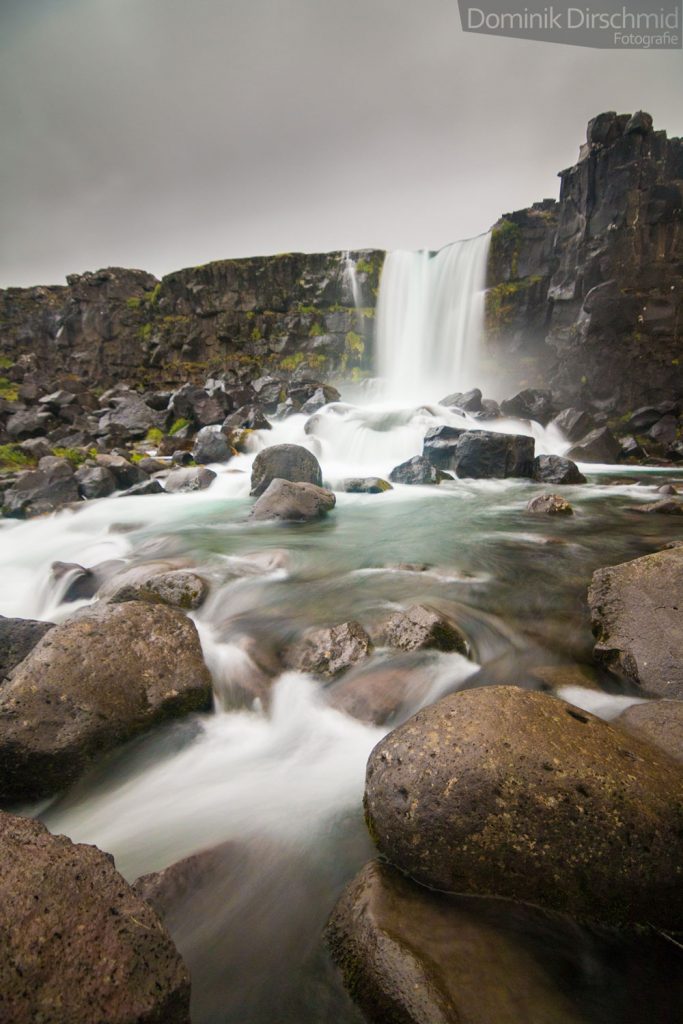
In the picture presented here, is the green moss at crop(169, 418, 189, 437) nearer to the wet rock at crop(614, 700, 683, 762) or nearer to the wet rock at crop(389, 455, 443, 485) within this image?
the wet rock at crop(389, 455, 443, 485)

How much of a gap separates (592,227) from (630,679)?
74.3ft

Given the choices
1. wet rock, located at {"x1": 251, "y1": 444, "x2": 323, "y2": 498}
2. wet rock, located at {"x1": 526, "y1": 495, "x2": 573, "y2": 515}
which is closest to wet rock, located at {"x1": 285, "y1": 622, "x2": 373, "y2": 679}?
wet rock, located at {"x1": 526, "y1": 495, "x2": 573, "y2": 515}

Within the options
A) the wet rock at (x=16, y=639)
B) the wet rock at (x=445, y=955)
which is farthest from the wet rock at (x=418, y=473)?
the wet rock at (x=445, y=955)

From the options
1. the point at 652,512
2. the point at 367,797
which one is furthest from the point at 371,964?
the point at 652,512

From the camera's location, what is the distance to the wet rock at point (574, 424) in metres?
17.8

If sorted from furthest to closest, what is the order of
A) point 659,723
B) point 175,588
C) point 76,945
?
point 175,588 → point 659,723 → point 76,945

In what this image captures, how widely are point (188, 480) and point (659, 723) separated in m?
11.4

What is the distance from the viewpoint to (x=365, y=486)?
11.8 metres

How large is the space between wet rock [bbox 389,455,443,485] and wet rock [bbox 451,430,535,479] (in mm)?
849

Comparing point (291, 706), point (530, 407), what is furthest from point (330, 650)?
point (530, 407)

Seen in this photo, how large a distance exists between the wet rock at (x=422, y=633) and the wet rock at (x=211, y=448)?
1193 centimetres

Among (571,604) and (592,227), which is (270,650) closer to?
(571,604)

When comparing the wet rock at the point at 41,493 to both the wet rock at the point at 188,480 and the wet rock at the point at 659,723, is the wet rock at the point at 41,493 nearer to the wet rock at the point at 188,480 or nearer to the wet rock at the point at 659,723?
the wet rock at the point at 188,480

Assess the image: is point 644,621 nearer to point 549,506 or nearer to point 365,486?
point 549,506
